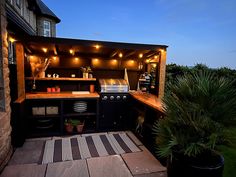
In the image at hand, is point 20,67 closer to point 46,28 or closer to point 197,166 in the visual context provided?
point 197,166

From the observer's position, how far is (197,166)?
1.59m

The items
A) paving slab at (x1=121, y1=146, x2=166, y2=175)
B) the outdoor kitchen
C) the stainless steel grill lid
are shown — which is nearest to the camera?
Result: paving slab at (x1=121, y1=146, x2=166, y2=175)

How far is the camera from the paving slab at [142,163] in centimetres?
244

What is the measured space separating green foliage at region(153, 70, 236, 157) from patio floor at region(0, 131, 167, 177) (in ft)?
2.94

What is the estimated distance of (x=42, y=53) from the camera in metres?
4.21

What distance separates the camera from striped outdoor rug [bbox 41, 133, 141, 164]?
2.81 m

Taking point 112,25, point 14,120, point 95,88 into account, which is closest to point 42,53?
point 95,88

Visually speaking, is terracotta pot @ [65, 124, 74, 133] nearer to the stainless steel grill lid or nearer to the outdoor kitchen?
the outdoor kitchen

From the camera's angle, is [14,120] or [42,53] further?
[42,53]

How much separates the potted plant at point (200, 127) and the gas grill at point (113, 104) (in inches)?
88.7

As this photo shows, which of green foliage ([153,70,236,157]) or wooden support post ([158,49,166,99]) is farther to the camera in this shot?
wooden support post ([158,49,166,99])

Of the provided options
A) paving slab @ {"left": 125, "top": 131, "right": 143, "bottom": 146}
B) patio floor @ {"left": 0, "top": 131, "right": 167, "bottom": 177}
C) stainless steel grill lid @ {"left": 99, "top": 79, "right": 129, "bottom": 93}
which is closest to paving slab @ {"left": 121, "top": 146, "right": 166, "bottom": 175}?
patio floor @ {"left": 0, "top": 131, "right": 167, "bottom": 177}

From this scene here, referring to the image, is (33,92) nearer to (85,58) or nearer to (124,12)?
(85,58)

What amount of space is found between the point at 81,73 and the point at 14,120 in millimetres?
1993
